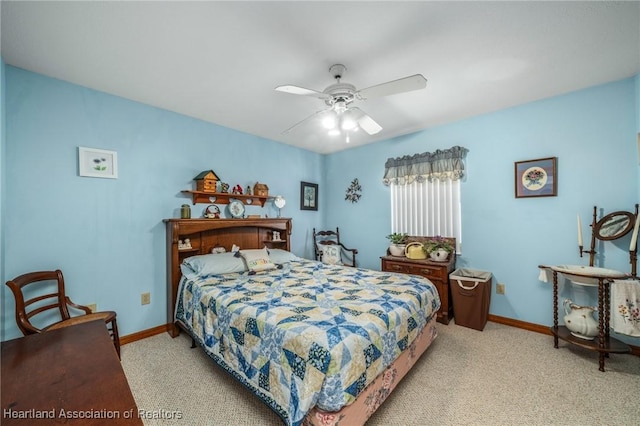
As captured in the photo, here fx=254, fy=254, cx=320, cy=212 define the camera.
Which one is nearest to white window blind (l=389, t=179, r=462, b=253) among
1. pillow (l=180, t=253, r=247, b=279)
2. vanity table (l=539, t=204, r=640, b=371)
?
vanity table (l=539, t=204, r=640, b=371)

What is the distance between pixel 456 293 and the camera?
3070mm

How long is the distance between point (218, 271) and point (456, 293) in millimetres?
2785

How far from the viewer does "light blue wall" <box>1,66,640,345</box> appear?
2225mm

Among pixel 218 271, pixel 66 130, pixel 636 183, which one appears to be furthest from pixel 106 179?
pixel 636 183

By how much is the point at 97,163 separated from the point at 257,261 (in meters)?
1.89

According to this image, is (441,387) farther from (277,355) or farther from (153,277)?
(153,277)

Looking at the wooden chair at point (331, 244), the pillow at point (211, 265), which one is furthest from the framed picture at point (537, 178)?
the pillow at point (211, 265)

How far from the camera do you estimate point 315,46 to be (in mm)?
1871

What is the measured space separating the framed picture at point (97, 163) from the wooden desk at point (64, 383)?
5.68 ft

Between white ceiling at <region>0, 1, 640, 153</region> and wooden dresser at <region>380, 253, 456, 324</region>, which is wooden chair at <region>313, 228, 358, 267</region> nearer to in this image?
wooden dresser at <region>380, 253, 456, 324</region>

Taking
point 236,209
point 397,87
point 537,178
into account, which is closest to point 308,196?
point 236,209

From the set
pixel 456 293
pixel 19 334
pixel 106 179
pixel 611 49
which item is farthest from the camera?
pixel 456 293

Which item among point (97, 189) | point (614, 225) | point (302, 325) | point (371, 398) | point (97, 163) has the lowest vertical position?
point (371, 398)

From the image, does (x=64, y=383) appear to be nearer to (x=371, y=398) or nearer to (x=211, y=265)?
(x=371, y=398)
